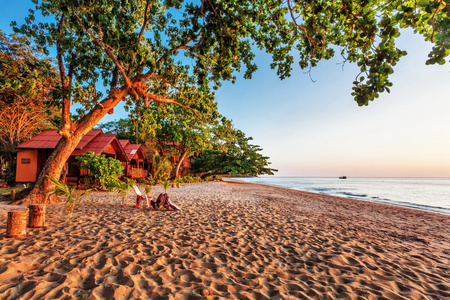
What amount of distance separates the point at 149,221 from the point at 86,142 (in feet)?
42.5

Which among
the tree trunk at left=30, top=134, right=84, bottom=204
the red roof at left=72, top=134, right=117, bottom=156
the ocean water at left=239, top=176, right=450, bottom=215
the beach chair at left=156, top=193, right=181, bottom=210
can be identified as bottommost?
the ocean water at left=239, top=176, right=450, bottom=215

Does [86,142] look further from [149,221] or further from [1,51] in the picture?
[149,221]

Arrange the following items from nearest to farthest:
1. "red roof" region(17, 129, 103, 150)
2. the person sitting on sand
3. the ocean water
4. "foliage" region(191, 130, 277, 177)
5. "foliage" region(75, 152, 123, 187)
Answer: the person sitting on sand, "foliage" region(75, 152, 123, 187), "red roof" region(17, 129, 103, 150), the ocean water, "foliage" region(191, 130, 277, 177)

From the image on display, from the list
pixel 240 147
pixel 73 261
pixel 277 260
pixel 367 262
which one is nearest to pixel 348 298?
pixel 277 260

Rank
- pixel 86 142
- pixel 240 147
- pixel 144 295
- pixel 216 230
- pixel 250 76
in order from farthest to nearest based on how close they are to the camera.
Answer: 1. pixel 240 147
2. pixel 86 142
3. pixel 250 76
4. pixel 216 230
5. pixel 144 295

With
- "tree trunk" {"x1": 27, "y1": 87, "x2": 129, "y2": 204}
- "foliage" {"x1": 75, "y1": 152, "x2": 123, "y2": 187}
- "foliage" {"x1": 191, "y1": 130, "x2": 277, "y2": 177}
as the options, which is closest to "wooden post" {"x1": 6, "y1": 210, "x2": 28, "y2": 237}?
"tree trunk" {"x1": 27, "y1": 87, "x2": 129, "y2": 204}

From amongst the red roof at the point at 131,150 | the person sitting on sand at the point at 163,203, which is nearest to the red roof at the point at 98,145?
the red roof at the point at 131,150

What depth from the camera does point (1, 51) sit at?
15.5 meters

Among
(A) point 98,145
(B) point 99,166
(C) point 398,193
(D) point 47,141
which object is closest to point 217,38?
(B) point 99,166

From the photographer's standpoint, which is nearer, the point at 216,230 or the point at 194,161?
the point at 216,230

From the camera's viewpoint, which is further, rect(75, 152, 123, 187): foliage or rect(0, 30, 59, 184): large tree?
rect(0, 30, 59, 184): large tree

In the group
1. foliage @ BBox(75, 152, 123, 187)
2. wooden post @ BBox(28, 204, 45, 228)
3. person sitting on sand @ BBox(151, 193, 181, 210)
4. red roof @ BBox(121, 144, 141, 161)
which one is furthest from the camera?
red roof @ BBox(121, 144, 141, 161)

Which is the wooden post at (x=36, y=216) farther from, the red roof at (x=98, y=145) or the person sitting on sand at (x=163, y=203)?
the red roof at (x=98, y=145)

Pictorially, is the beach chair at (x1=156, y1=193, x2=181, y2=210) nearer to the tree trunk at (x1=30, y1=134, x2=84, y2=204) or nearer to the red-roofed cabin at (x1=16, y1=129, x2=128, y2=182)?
the tree trunk at (x1=30, y1=134, x2=84, y2=204)
